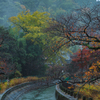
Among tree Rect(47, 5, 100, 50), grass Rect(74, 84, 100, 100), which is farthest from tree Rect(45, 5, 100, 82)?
grass Rect(74, 84, 100, 100)

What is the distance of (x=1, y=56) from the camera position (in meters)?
21.2

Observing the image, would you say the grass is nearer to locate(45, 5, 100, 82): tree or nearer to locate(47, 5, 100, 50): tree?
locate(45, 5, 100, 82): tree

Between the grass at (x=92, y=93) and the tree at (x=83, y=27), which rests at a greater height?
the tree at (x=83, y=27)

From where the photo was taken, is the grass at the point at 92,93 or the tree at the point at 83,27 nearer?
the tree at the point at 83,27

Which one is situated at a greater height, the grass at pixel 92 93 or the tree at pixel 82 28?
the tree at pixel 82 28

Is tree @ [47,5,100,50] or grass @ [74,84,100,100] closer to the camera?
tree @ [47,5,100,50]

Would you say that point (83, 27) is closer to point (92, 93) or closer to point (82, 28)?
point (82, 28)

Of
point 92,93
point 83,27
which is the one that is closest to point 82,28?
point 83,27

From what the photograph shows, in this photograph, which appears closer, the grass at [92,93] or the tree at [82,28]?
the tree at [82,28]

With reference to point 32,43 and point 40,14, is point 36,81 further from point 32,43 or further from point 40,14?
point 40,14

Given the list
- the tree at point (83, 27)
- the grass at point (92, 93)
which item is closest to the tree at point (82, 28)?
the tree at point (83, 27)

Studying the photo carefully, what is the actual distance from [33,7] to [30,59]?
51804 millimetres

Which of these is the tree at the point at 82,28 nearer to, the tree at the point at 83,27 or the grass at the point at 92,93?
the tree at the point at 83,27

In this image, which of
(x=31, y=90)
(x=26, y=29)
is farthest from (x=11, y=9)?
(x=31, y=90)
